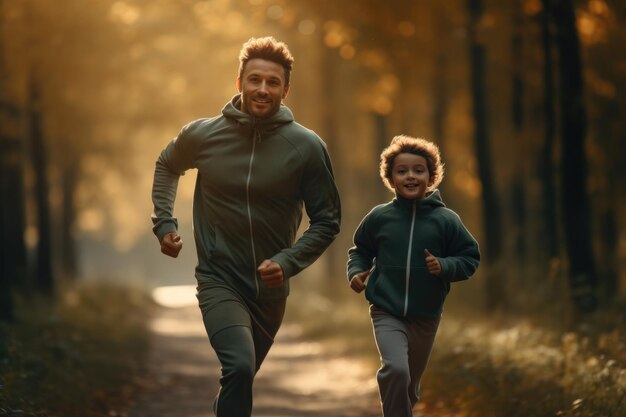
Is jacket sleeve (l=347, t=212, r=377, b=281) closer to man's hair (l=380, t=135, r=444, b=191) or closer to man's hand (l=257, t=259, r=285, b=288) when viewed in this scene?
man's hair (l=380, t=135, r=444, b=191)

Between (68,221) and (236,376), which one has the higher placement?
(68,221)

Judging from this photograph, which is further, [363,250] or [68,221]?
[68,221]

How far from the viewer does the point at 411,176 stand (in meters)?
5.90

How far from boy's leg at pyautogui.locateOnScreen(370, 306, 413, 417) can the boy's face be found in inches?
31.4

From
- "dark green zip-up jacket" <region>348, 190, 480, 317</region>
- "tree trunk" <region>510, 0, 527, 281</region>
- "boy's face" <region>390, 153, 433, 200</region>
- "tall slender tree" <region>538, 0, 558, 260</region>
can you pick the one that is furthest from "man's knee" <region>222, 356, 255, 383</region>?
"tree trunk" <region>510, 0, 527, 281</region>

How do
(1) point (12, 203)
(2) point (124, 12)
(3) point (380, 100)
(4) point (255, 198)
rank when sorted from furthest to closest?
1. (3) point (380, 100)
2. (2) point (124, 12)
3. (1) point (12, 203)
4. (4) point (255, 198)

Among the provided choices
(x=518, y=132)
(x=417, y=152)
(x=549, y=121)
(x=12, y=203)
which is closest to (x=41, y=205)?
(x=12, y=203)

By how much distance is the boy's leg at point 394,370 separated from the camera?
5586 mm

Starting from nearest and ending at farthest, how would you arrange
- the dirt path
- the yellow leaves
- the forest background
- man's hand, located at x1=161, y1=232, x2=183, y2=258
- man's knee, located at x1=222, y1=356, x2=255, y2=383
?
man's knee, located at x1=222, y1=356, x2=255, y2=383 < man's hand, located at x1=161, y1=232, x2=183, y2=258 < the dirt path < the forest background < the yellow leaves

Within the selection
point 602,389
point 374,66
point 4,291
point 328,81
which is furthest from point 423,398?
point 328,81

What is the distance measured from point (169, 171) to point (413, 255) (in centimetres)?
163

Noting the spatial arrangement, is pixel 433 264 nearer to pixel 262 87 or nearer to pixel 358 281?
pixel 358 281

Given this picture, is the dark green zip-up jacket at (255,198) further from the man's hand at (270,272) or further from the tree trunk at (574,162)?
the tree trunk at (574,162)

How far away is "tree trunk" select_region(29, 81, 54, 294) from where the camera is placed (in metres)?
17.5
